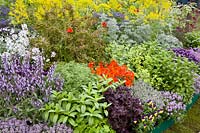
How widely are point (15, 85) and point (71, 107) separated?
668mm

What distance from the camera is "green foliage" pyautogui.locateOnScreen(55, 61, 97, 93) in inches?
194

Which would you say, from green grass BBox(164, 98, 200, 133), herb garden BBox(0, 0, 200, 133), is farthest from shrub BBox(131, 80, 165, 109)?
green grass BBox(164, 98, 200, 133)

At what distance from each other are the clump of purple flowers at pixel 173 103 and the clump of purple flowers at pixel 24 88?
1.61m

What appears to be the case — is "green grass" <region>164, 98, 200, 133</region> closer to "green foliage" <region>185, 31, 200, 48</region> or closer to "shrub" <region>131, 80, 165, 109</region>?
"shrub" <region>131, 80, 165, 109</region>

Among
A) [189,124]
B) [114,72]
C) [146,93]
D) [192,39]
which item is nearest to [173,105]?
[146,93]

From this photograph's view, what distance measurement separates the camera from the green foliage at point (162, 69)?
608cm

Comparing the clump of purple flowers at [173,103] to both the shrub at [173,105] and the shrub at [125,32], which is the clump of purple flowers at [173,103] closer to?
the shrub at [173,105]

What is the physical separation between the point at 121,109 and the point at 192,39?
4.51 meters

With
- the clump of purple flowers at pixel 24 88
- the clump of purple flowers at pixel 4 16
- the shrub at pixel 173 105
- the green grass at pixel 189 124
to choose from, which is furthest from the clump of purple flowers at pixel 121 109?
the clump of purple flowers at pixel 4 16

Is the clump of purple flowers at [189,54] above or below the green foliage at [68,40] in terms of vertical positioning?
below

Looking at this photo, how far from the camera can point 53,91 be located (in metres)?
4.61

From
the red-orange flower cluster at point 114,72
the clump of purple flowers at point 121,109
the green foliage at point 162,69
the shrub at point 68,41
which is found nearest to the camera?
the clump of purple flowers at point 121,109

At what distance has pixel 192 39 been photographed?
8625mm

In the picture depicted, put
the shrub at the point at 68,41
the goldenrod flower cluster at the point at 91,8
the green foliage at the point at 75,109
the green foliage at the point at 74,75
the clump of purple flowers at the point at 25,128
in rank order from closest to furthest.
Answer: the clump of purple flowers at the point at 25,128, the green foliage at the point at 75,109, the green foliage at the point at 74,75, the shrub at the point at 68,41, the goldenrod flower cluster at the point at 91,8
